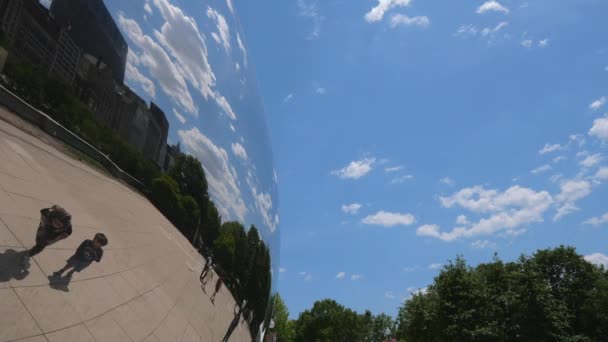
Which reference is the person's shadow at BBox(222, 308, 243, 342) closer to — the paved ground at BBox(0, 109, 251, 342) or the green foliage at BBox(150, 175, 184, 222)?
the paved ground at BBox(0, 109, 251, 342)

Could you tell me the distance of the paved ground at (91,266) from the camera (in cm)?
123

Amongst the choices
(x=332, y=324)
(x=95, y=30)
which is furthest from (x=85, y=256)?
(x=332, y=324)

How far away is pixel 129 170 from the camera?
1.96 meters

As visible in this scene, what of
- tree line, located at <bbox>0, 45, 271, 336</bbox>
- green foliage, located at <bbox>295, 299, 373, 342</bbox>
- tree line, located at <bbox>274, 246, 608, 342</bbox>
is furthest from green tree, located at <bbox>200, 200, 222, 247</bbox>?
green foliage, located at <bbox>295, 299, 373, 342</bbox>

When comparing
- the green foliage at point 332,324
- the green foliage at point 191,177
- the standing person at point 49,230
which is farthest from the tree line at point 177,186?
the green foliage at point 332,324

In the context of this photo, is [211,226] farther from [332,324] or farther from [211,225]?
[332,324]

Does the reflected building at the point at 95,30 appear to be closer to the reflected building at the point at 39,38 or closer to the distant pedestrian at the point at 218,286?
the reflected building at the point at 39,38

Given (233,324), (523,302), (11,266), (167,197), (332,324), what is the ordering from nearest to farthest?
1. (11,266)
2. (167,197)
3. (233,324)
4. (523,302)
5. (332,324)

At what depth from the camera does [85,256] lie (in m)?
1.44

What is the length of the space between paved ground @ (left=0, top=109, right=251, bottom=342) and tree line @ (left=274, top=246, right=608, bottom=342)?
3248cm

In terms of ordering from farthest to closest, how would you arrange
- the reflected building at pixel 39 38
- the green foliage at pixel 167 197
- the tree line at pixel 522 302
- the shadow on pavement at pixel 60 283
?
the tree line at pixel 522 302 → the green foliage at pixel 167 197 → the reflected building at pixel 39 38 → the shadow on pavement at pixel 60 283

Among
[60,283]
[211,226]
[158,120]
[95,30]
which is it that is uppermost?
[95,30]

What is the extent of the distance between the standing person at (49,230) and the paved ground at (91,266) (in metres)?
0.02

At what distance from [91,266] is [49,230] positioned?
0.22m
